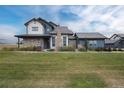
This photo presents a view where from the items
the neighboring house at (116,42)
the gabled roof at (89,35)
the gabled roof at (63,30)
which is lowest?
the neighboring house at (116,42)

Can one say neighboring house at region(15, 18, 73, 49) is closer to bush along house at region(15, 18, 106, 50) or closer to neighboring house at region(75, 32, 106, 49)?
bush along house at region(15, 18, 106, 50)

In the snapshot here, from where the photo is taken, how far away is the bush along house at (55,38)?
64.5 ft

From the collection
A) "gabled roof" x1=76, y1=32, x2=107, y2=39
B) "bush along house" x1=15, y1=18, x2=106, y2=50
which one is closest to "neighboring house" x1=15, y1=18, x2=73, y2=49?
"bush along house" x1=15, y1=18, x2=106, y2=50

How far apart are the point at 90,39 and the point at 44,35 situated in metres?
3.79

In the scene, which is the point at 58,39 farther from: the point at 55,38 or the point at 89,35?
the point at 89,35

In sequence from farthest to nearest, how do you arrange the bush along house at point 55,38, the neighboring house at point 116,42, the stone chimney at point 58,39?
1. the neighboring house at point 116,42
2. the bush along house at point 55,38
3. the stone chimney at point 58,39

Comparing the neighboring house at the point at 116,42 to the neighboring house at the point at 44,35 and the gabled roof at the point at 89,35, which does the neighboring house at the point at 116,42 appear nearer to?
the gabled roof at the point at 89,35

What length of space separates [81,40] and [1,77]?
47.9ft

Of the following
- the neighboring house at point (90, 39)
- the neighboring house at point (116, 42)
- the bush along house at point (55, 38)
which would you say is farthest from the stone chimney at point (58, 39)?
the neighboring house at point (116, 42)

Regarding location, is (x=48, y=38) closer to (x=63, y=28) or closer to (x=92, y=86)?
(x=63, y=28)

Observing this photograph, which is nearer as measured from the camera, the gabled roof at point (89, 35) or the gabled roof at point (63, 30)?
the gabled roof at point (63, 30)

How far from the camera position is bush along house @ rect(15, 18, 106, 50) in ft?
64.5

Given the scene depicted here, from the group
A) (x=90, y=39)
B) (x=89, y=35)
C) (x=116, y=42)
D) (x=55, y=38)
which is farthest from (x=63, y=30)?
(x=116, y=42)
